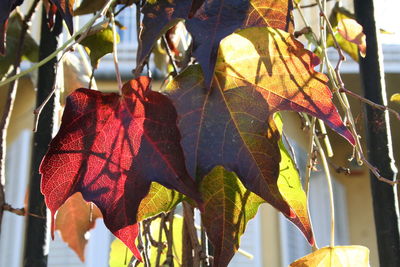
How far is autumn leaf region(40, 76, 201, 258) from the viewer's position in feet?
1.40

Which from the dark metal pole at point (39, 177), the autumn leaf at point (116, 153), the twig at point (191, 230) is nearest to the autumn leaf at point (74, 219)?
the dark metal pole at point (39, 177)

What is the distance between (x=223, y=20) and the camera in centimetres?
43

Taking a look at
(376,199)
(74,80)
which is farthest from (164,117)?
(74,80)

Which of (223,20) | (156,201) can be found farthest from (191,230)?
(223,20)

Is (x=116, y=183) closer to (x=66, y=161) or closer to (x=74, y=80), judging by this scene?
(x=66, y=161)

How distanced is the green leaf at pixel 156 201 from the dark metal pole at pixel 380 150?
21 centimetres

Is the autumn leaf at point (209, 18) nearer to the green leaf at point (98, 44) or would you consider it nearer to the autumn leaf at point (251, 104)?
the autumn leaf at point (251, 104)

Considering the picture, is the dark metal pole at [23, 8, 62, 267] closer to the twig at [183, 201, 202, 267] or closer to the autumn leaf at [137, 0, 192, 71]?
the twig at [183, 201, 202, 267]

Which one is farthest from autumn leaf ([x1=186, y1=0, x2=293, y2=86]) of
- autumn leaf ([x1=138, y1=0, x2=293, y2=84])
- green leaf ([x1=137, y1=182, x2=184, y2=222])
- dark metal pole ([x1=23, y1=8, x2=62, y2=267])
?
dark metal pole ([x1=23, y1=8, x2=62, y2=267])

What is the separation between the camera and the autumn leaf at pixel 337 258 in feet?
1.55

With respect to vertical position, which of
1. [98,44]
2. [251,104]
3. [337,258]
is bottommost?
[337,258]

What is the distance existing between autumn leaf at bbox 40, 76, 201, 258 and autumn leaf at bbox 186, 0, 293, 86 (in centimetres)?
5

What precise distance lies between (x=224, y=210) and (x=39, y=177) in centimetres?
30

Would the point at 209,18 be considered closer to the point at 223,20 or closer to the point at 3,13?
the point at 223,20
